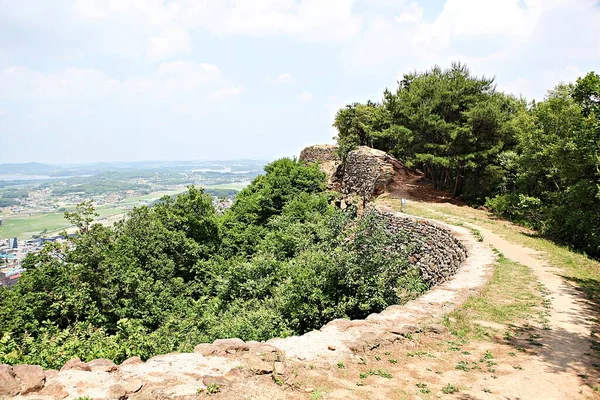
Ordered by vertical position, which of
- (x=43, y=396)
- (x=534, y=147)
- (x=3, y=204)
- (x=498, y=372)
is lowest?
(x=3, y=204)

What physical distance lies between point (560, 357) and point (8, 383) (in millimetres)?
7697

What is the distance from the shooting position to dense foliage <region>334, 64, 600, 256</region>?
13.0m

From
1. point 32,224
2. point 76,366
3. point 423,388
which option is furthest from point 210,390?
point 32,224

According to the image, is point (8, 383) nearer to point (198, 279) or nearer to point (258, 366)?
point (258, 366)

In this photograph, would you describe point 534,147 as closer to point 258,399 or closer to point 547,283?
point 547,283

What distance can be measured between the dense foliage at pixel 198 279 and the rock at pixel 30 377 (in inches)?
117

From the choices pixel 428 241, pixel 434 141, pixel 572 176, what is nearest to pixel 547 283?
pixel 428 241

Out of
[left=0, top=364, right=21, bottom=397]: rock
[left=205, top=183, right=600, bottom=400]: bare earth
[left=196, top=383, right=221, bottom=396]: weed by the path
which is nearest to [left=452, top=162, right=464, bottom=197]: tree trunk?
[left=205, top=183, right=600, bottom=400]: bare earth

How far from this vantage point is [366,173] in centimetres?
2372

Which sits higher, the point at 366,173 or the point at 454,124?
the point at 454,124

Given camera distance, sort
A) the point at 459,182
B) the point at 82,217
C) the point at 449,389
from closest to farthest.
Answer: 1. the point at 449,389
2. the point at 82,217
3. the point at 459,182

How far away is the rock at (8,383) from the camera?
367 cm

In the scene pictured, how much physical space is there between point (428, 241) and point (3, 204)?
8902 cm

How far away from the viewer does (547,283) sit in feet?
30.7
